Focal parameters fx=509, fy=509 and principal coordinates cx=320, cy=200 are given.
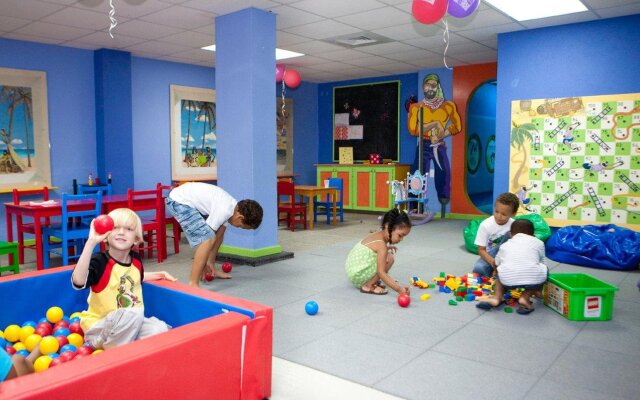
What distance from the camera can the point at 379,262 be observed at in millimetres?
4301

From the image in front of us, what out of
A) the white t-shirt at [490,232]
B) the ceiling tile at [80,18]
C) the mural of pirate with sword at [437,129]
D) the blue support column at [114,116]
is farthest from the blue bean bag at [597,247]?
the blue support column at [114,116]

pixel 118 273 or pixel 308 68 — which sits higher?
pixel 308 68

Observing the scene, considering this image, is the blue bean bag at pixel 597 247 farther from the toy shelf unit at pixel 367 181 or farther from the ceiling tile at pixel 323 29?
the toy shelf unit at pixel 367 181

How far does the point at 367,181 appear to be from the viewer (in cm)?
1058

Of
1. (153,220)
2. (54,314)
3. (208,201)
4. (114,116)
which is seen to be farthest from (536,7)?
(114,116)

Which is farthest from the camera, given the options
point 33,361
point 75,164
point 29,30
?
point 75,164

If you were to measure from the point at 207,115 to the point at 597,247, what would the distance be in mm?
6743

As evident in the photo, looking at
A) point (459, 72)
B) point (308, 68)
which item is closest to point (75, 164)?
point (308, 68)

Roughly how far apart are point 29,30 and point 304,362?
605cm

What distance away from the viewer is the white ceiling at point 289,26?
561 centimetres

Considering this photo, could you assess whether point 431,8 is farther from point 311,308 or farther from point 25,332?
point 25,332

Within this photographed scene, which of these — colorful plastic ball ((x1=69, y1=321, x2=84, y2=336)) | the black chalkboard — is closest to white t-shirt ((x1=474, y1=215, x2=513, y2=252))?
colorful plastic ball ((x1=69, y1=321, x2=84, y2=336))

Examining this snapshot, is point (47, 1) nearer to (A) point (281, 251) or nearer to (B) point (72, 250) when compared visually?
(B) point (72, 250)

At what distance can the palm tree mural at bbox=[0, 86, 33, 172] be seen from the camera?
7.06 metres
